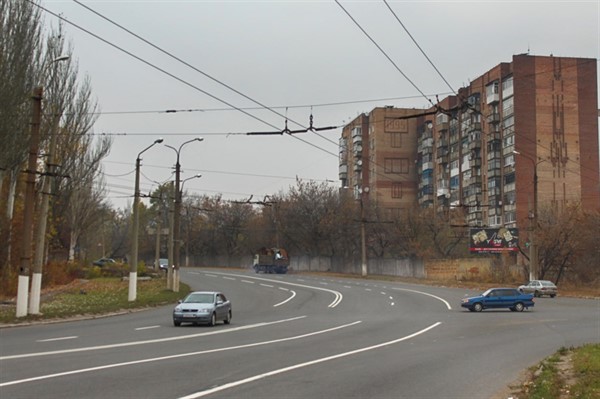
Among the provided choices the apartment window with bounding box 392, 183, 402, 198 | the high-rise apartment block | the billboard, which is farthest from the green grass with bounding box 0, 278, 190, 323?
the apartment window with bounding box 392, 183, 402, 198

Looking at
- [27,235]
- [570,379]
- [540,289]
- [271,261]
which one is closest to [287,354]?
[570,379]

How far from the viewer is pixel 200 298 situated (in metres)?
28.4

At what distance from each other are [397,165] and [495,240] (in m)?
51.0

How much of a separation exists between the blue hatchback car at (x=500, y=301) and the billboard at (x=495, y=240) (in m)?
28.2

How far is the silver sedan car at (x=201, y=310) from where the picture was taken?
88.8ft

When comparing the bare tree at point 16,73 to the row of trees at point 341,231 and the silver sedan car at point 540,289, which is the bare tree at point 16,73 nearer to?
the row of trees at point 341,231

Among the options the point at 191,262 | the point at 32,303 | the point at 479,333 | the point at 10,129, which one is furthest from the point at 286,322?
the point at 191,262

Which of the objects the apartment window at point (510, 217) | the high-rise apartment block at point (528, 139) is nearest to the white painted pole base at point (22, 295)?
the high-rise apartment block at point (528, 139)

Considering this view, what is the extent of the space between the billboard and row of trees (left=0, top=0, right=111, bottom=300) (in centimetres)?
3486

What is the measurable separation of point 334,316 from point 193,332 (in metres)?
10.7

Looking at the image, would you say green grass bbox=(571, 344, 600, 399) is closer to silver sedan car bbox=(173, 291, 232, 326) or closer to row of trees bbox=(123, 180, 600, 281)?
silver sedan car bbox=(173, 291, 232, 326)

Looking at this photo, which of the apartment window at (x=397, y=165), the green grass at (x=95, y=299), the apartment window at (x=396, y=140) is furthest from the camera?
the apartment window at (x=396, y=140)

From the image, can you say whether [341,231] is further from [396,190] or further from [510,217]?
[396,190]

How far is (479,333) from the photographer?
81.7 feet
